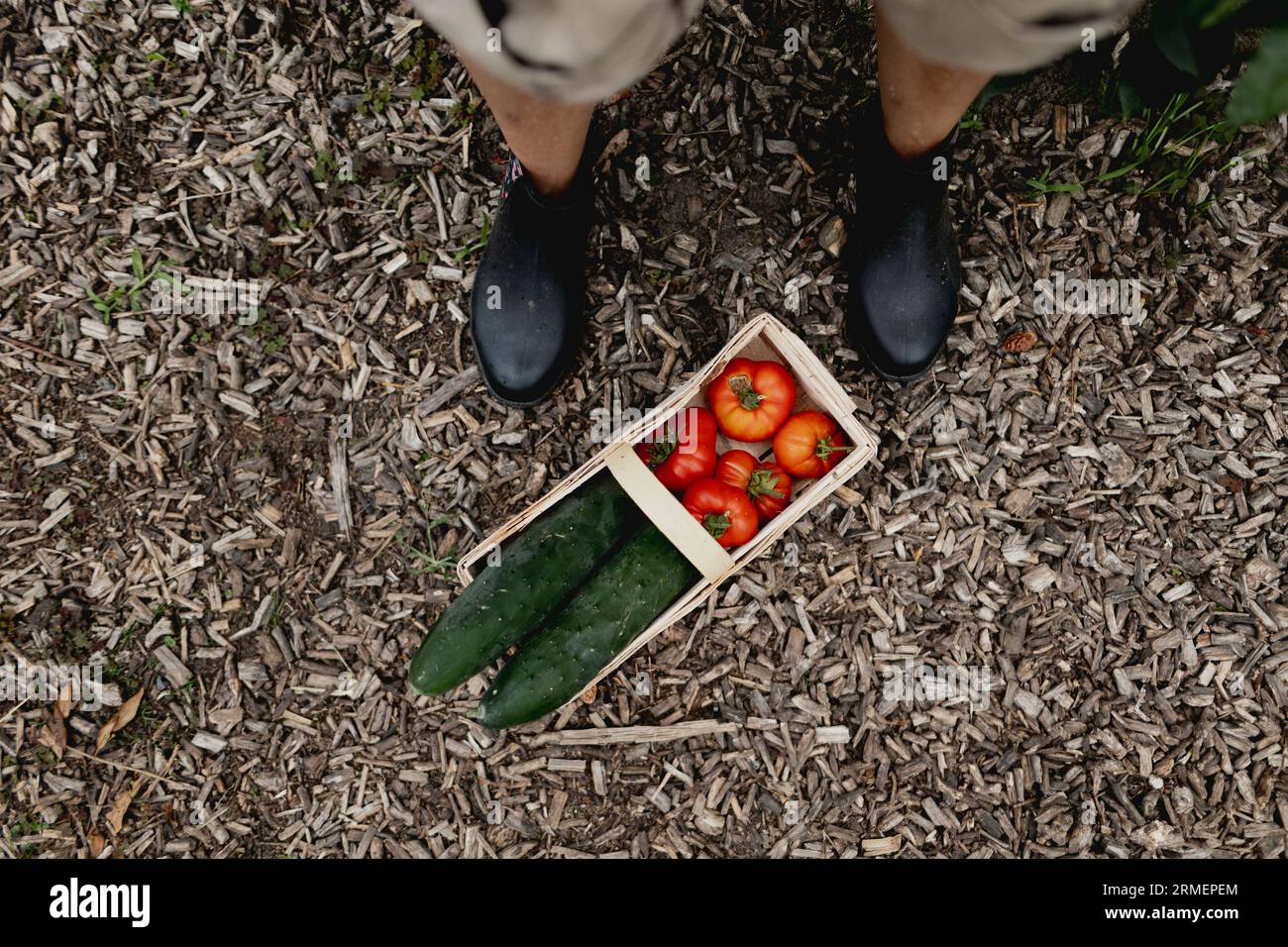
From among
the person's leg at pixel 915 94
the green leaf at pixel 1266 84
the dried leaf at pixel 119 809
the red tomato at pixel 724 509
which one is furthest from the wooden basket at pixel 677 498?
the dried leaf at pixel 119 809

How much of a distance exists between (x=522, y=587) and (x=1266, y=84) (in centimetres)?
143

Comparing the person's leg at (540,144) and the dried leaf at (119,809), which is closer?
the person's leg at (540,144)

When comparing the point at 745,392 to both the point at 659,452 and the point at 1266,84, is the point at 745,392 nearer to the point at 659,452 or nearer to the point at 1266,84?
the point at 659,452

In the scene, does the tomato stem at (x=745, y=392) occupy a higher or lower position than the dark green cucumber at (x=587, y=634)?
higher

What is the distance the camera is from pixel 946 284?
6.39 feet

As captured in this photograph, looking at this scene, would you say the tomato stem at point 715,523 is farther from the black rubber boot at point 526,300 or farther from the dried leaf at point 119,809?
the dried leaf at point 119,809

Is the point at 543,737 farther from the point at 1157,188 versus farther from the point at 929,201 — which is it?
the point at 1157,188

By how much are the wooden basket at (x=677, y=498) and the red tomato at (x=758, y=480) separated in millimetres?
35

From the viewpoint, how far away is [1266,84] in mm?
1140

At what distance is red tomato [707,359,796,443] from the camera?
1.87 metres

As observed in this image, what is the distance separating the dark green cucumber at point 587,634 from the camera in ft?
5.56

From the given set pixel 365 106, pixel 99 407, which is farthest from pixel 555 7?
pixel 99 407

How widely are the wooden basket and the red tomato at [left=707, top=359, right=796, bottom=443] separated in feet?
0.11
